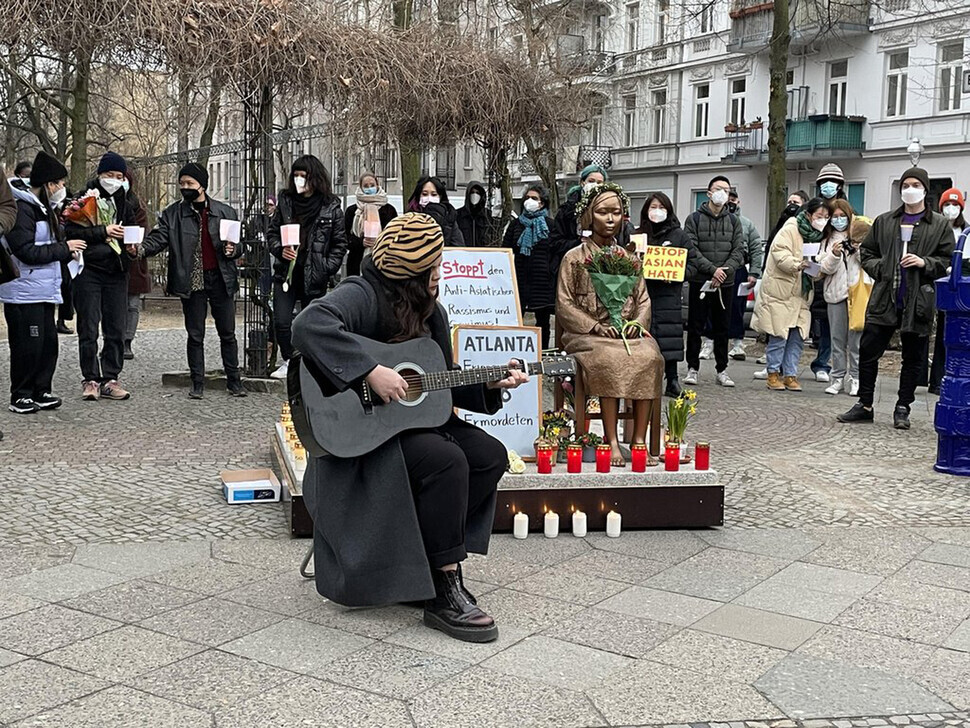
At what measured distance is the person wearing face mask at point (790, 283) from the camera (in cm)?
1140

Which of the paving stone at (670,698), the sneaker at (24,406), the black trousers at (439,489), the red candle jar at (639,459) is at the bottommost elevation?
the paving stone at (670,698)

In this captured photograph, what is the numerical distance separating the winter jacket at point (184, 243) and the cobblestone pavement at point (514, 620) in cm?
261

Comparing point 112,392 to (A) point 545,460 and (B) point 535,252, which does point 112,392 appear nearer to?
(A) point 545,460

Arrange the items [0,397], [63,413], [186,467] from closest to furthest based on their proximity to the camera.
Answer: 1. [186,467]
2. [63,413]
3. [0,397]

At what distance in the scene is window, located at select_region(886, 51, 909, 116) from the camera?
32.6 m

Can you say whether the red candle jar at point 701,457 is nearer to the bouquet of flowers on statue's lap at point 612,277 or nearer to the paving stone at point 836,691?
the bouquet of flowers on statue's lap at point 612,277

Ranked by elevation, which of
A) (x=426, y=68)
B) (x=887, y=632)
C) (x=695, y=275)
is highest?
(x=426, y=68)

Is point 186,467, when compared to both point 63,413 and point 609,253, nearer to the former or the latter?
point 63,413

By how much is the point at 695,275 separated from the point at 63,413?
5879 millimetres

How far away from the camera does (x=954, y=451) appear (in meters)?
7.85

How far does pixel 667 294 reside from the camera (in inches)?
412

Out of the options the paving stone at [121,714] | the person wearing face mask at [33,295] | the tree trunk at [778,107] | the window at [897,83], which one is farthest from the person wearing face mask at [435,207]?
the window at [897,83]

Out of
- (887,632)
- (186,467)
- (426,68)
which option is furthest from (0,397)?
(887,632)

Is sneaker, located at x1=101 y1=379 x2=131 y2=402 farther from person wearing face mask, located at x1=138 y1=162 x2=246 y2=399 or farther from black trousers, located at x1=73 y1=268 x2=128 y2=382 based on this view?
person wearing face mask, located at x1=138 y1=162 x2=246 y2=399
